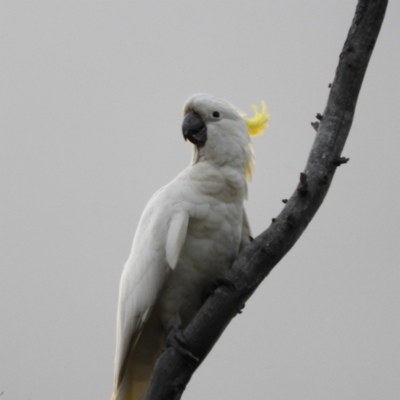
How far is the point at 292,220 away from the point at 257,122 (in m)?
0.86

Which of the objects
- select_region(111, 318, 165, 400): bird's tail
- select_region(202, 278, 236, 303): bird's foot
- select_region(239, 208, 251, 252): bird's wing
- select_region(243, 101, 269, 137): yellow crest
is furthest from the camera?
select_region(243, 101, 269, 137): yellow crest

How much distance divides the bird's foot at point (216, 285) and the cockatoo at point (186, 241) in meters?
0.02

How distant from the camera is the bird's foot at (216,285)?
2193 mm

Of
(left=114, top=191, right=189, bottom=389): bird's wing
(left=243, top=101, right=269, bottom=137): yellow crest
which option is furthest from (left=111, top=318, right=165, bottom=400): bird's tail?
(left=243, top=101, right=269, bottom=137): yellow crest

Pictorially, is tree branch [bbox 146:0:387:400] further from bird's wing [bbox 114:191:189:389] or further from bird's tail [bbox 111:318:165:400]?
bird's tail [bbox 111:318:165:400]

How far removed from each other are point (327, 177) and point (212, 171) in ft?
1.86

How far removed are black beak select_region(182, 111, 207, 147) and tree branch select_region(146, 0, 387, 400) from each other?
0.57 m

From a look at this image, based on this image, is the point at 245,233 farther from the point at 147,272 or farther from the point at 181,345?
the point at 181,345

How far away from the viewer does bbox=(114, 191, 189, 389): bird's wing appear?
94.0 inches

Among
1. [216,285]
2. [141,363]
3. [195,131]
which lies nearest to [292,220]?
[216,285]

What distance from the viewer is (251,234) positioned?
280 cm

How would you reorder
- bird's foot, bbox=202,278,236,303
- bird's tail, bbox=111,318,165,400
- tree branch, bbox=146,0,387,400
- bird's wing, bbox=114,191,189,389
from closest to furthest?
Answer: tree branch, bbox=146,0,387,400 → bird's foot, bbox=202,278,236,303 → bird's wing, bbox=114,191,189,389 → bird's tail, bbox=111,318,165,400

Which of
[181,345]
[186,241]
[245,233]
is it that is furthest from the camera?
[245,233]

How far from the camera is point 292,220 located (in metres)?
2.18
